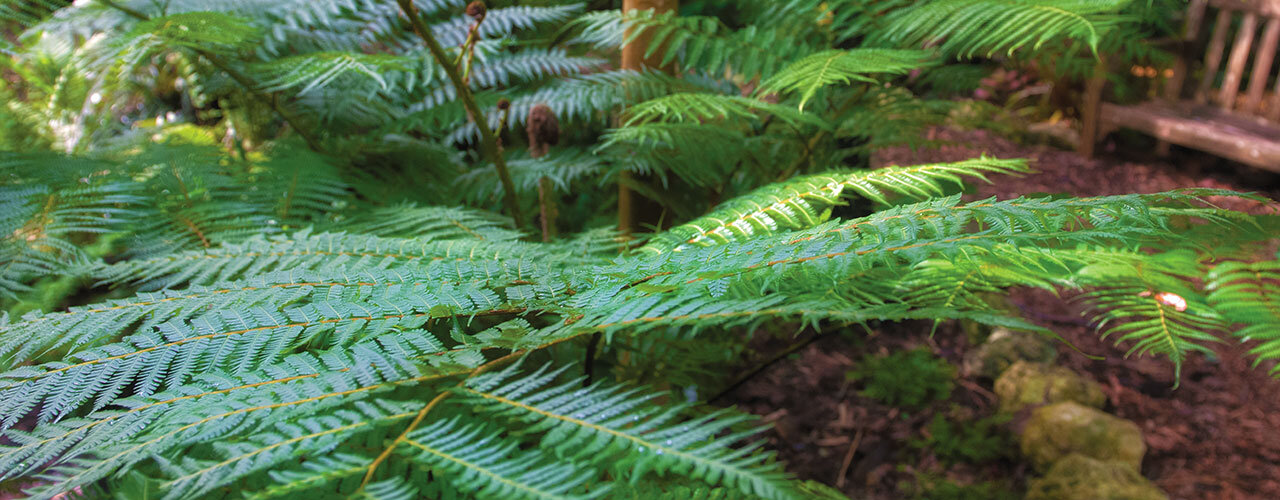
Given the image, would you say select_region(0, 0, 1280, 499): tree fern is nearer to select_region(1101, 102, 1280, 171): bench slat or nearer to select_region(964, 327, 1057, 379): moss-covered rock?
select_region(964, 327, 1057, 379): moss-covered rock

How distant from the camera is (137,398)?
0.65 meters

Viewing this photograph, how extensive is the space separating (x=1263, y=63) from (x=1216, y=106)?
0.40 meters

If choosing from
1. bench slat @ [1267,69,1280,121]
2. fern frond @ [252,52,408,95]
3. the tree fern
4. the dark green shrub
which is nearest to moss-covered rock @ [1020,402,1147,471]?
the dark green shrub

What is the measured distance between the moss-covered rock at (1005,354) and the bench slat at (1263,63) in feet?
9.43

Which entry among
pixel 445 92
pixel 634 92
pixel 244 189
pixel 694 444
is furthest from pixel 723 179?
pixel 694 444

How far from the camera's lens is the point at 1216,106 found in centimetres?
438

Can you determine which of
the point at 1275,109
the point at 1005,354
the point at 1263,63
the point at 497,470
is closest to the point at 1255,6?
the point at 1263,63

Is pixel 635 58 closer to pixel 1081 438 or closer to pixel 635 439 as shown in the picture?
pixel 635 439

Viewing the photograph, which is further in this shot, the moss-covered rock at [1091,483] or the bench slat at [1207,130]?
the bench slat at [1207,130]

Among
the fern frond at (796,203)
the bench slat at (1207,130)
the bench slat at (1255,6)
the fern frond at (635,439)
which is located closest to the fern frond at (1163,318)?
the fern frond at (796,203)

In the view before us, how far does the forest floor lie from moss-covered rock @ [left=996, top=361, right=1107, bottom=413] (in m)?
0.07

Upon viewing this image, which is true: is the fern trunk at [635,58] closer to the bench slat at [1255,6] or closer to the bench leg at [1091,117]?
the bench leg at [1091,117]

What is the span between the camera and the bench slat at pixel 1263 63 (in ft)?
13.1

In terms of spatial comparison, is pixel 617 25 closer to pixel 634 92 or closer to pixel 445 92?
pixel 634 92
